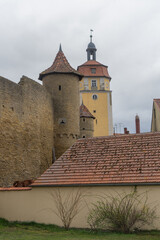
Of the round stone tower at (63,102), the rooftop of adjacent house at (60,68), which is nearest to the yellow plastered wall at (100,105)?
the rooftop of adjacent house at (60,68)

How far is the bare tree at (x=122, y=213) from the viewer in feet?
35.9

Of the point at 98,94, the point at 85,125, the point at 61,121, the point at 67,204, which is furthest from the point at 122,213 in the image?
the point at 98,94

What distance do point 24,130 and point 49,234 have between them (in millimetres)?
10016

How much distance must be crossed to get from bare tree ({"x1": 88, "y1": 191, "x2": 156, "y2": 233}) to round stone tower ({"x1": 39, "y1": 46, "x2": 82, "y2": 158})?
12056mm

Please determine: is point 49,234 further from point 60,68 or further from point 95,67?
point 95,67

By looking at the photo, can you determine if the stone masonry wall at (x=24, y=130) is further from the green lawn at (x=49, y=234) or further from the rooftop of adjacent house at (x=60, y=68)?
the green lawn at (x=49, y=234)

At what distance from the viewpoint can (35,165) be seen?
67.7 ft

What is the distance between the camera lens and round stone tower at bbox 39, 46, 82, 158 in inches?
933

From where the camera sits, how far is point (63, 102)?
2391cm

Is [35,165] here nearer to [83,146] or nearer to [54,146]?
[54,146]

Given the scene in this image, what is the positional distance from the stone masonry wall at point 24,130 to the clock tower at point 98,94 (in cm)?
2821

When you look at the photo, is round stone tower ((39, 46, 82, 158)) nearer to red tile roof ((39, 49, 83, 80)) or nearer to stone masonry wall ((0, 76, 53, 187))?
red tile roof ((39, 49, 83, 80))

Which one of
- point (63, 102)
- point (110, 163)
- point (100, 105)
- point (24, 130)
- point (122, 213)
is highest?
point (100, 105)

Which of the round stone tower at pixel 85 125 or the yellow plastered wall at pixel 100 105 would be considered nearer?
the round stone tower at pixel 85 125
